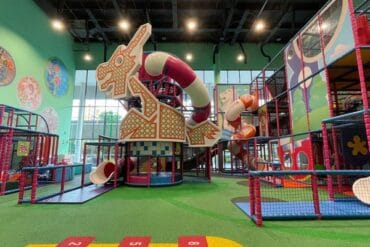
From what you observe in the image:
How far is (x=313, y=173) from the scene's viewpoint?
332cm

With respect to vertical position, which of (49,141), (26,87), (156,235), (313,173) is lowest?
(156,235)

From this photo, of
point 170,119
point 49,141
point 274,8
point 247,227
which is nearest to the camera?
point 247,227

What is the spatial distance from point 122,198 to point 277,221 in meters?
3.34

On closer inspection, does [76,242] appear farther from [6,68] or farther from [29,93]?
[29,93]

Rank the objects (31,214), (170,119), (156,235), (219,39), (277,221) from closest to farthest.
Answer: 1. (156,235)
2. (277,221)
3. (31,214)
4. (170,119)
5. (219,39)

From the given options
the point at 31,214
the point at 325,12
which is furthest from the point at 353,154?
the point at 31,214

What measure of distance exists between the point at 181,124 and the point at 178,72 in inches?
68.6

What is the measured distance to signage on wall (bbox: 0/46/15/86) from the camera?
28.6ft

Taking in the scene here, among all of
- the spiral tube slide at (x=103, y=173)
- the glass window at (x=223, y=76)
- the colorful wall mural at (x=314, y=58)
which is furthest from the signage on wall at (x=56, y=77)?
the colorful wall mural at (x=314, y=58)

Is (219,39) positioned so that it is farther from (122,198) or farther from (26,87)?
(122,198)

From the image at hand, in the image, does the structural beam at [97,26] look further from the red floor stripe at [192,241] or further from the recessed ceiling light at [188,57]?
the red floor stripe at [192,241]

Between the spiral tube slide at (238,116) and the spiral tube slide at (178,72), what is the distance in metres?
3.55

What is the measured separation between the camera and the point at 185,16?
1275 centimetres

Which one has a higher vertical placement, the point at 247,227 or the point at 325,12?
the point at 325,12
